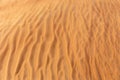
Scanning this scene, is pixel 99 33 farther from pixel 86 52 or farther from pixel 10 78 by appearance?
pixel 10 78

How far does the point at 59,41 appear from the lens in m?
4.75

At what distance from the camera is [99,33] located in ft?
17.0

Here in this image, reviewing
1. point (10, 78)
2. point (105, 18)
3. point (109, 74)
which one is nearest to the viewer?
point (10, 78)

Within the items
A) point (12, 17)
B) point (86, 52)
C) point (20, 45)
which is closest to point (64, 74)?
point (86, 52)

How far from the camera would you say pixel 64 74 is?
3.95 metres

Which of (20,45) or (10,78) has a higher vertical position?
(20,45)

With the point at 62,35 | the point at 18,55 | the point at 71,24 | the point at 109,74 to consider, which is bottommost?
the point at 109,74

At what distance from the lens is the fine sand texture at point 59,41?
13.2ft

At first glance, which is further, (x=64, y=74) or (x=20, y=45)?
(x=20, y=45)

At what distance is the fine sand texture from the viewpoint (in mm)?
4016

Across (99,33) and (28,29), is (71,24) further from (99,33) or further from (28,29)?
(28,29)

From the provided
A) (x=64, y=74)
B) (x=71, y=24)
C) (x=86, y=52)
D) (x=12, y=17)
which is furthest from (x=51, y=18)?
(x=64, y=74)

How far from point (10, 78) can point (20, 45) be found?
37.5 inches

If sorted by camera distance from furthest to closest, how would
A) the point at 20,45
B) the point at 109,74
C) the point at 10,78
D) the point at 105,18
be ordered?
the point at 105,18 < the point at 20,45 < the point at 109,74 < the point at 10,78
